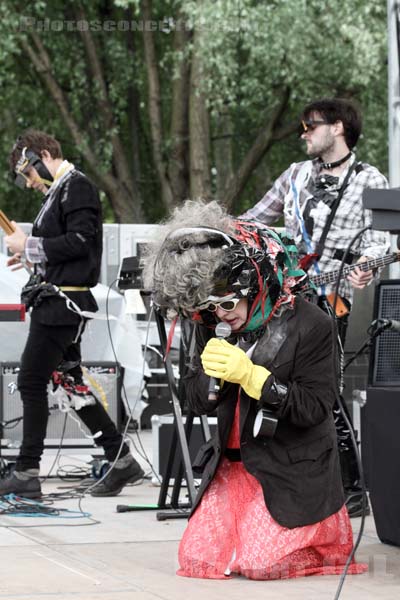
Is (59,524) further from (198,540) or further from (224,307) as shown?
(224,307)

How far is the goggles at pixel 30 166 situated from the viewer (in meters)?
6.85

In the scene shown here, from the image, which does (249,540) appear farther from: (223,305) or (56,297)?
(56,297)

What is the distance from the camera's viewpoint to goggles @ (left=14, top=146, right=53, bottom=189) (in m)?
6.85

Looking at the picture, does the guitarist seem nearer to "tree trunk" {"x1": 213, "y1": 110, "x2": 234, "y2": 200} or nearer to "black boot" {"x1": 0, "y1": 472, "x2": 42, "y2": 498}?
"black boot" {"x1": 0, "y1": 472, "x2": 42, "y2": 498}

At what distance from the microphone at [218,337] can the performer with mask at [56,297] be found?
2053mm

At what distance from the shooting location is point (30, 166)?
686 centimetres

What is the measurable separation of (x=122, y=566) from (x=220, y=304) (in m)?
1.20

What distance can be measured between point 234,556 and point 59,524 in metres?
1.50

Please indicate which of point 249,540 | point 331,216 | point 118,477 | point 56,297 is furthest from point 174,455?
point 249,540

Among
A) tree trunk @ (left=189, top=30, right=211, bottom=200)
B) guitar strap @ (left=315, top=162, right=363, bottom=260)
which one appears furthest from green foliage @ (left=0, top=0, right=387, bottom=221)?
guitar strap @ (left=315, top=162, right=363, bottom=260)

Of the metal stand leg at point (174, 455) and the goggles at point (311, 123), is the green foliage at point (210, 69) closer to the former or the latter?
the goggles at point (311, 123)

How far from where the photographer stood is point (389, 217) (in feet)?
13.1

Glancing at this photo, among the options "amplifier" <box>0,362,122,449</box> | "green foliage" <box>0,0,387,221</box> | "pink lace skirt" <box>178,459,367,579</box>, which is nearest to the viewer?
"pink lace skirt" <box>178,459,367,579</box>

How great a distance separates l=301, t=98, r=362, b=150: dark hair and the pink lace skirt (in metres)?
2.21
